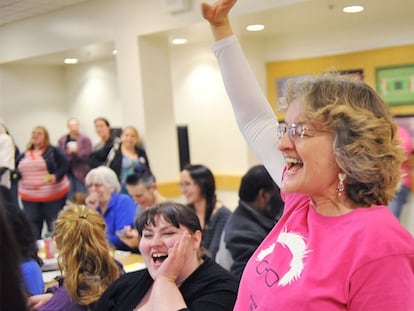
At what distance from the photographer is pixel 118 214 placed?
11.6 ft

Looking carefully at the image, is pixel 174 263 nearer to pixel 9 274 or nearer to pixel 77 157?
pixel 9 274

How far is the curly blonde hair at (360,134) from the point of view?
100 cm

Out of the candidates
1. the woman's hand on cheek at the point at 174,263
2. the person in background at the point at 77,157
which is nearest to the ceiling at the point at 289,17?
the person in background at the point at 77,157

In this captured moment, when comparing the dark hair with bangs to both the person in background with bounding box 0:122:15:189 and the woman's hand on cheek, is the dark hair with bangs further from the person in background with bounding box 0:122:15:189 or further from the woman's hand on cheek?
the person in background with bounding box 0:122:15:189

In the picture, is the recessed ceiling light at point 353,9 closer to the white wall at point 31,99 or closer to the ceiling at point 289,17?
the ceiling at point 289,17

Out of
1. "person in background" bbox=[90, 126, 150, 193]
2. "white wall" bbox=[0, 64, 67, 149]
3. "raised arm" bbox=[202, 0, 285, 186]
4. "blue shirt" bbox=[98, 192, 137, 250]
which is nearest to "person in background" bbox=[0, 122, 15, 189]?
"person in background" bbox=[90, 126, 150, 193]

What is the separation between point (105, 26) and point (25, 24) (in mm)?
1823

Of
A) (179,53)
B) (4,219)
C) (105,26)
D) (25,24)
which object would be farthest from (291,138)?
(25,24)

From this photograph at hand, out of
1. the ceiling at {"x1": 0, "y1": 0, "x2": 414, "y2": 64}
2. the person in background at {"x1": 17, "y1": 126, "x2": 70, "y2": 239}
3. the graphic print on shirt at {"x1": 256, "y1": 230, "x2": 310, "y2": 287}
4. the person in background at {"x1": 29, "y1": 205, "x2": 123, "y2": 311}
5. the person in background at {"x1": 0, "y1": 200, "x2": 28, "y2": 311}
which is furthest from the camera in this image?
the person in background at {"x1": 17, "y1": 126, "x2": 70, "y2": 239}

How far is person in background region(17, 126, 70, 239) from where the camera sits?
19.0 feet

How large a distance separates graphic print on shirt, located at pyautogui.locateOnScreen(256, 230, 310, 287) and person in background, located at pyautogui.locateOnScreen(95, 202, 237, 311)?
0.47 meters

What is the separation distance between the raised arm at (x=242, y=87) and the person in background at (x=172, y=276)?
45 cm

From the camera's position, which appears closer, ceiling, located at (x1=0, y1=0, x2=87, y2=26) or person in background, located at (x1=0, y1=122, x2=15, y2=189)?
person in background, located at (x1=0, y1=122, x2=15, y2=189)

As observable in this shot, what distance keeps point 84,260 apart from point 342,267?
1.32m
